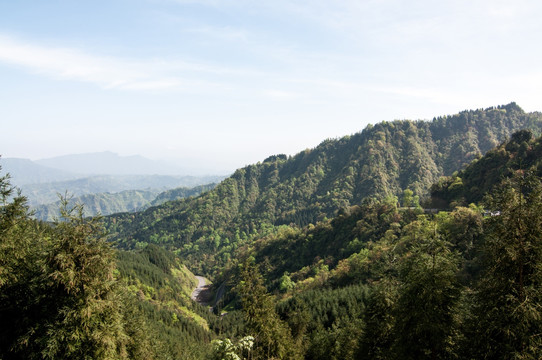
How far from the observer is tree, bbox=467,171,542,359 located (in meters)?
11.9

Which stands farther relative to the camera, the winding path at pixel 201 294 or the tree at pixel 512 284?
the winding path at pixel 201 294

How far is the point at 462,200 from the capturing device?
3890 inches

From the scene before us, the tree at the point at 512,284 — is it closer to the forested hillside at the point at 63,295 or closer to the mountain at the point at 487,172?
the forested hillside at the point at 63,295

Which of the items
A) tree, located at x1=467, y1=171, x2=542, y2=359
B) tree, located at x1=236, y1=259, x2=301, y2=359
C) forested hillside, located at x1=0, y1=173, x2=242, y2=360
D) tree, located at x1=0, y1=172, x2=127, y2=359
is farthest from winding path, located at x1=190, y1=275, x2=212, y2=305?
tree, located at x1=467, y1=171, x2=542, y2=359

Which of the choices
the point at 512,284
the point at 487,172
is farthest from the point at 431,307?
the point at 487,172

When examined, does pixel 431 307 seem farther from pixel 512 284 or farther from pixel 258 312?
pixel 258 312

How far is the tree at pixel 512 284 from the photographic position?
1193 centimetres

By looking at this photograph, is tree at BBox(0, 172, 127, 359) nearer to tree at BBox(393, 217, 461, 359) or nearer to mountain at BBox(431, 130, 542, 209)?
tree at BBox(393, 217, 461, 359)

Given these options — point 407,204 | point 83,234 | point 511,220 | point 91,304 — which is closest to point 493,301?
point 511,220

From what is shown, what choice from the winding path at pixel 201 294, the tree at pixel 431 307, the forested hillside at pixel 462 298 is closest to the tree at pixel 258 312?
the forested hillside at pixel 462 298

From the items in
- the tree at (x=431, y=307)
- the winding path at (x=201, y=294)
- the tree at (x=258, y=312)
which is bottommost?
the winding path at (x=201, y=294)

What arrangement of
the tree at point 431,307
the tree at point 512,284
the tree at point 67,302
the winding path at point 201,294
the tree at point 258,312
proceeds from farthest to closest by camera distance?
the winding path at point 201,294 < the tree at point 258,312 < the tree at point 67,302 < the tree at point 431,307 < the tree at point 512,284

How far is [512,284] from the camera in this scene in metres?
12.8

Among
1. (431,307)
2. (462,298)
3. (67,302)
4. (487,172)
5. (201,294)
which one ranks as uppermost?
(487,172)
